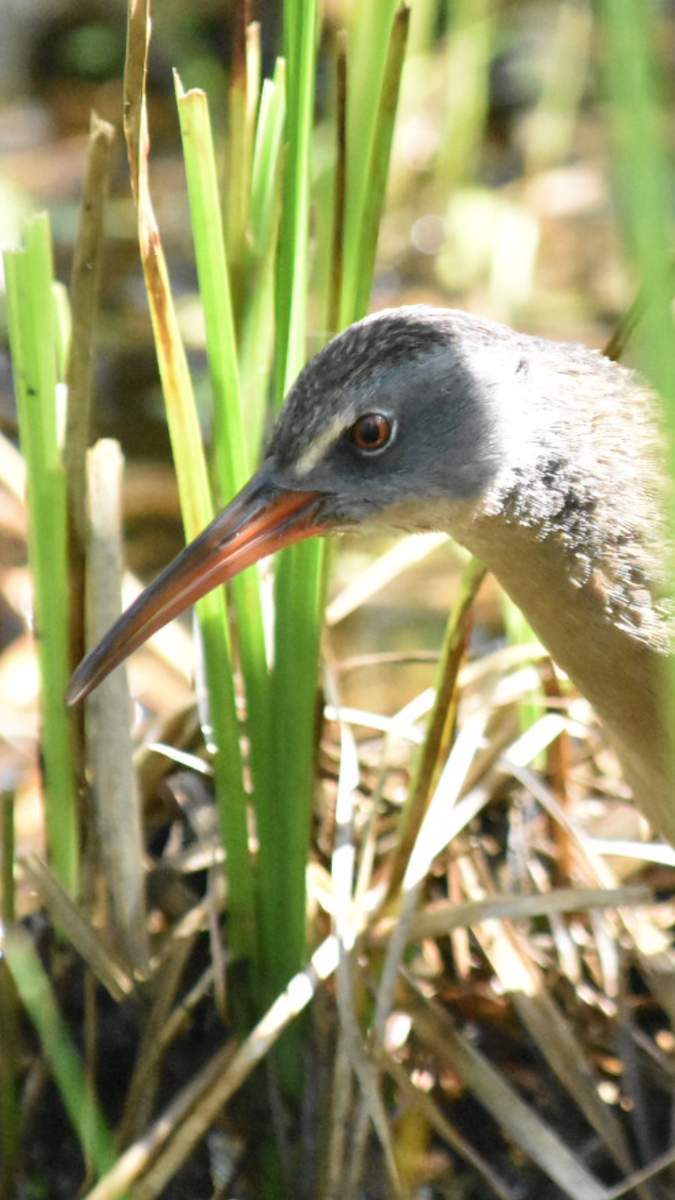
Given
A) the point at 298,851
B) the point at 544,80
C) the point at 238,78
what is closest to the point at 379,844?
the point at 298,851

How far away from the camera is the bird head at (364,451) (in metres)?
1.79

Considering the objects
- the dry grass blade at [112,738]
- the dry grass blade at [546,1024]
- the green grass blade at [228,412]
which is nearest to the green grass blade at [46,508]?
the dry grass blade at [112,738]

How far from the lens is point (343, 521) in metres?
1.86

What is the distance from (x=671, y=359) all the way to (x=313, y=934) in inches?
53.8

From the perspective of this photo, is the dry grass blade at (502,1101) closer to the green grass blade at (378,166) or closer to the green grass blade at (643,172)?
the green grass blade at (378,166)

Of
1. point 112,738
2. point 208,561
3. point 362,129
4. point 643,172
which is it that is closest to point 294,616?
point 208,561

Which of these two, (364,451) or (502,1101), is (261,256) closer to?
(364,451)

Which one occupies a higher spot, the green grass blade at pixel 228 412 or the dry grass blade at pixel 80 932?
the green grass blade at pixel 228 412

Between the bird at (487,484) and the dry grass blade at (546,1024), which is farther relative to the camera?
the dry grass blade at (546,1024)

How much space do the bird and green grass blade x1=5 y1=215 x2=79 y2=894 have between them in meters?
0.13

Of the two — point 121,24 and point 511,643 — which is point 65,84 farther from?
point 511,643

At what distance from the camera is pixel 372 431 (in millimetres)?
1837

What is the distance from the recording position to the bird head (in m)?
1.79

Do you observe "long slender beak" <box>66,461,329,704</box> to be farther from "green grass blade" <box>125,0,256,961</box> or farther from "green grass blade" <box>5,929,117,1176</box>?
"green grass blade" <box>5,929,117,1176</box>
